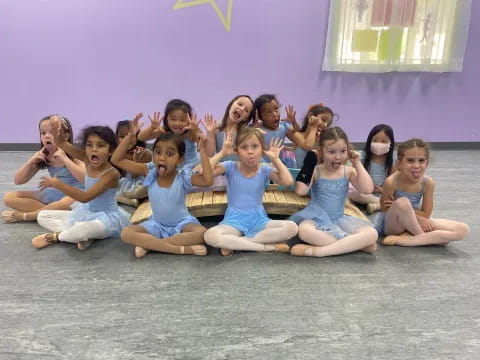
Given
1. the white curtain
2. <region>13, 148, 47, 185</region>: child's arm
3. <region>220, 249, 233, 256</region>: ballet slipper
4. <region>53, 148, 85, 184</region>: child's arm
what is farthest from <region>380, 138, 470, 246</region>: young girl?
the white curtain

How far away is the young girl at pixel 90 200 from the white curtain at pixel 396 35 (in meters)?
3.05

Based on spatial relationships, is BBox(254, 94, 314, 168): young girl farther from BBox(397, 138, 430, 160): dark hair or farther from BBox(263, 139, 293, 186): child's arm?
BBox(397, 138, 430, 160): dark hair

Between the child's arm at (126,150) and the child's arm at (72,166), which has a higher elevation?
the child's arm at (126,150)

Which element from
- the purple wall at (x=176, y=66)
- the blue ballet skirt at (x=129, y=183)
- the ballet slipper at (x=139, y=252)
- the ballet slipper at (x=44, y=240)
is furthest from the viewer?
the purple wall at (x=176, y=66)

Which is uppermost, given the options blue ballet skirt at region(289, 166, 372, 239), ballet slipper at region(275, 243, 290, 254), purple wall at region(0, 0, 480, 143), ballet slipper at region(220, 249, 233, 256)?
purple wall at region(0, 0, 480, 143)

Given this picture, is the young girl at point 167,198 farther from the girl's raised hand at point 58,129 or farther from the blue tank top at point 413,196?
the blue tank top at point 413,196

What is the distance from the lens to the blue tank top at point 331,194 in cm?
236

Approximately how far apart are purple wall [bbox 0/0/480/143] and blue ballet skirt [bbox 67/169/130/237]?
2.34 metres

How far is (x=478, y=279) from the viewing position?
2012mm

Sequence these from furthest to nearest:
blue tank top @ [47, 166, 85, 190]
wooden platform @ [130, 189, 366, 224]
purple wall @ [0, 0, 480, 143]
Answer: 1. purple wall @ [0, 0, 480, 143]
2. blue tank top @ [47, 166, 85, 190]
3. wooden platform @ [130, 189, 366, 224]

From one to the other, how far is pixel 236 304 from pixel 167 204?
0.76m

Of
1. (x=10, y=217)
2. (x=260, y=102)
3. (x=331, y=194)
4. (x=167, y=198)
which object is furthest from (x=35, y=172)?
(x=331, y=194)

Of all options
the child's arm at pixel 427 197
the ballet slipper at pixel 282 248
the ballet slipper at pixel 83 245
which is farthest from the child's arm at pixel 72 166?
the child's arm at pixel 427 197

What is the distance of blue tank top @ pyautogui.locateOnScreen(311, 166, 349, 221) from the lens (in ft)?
7.75
